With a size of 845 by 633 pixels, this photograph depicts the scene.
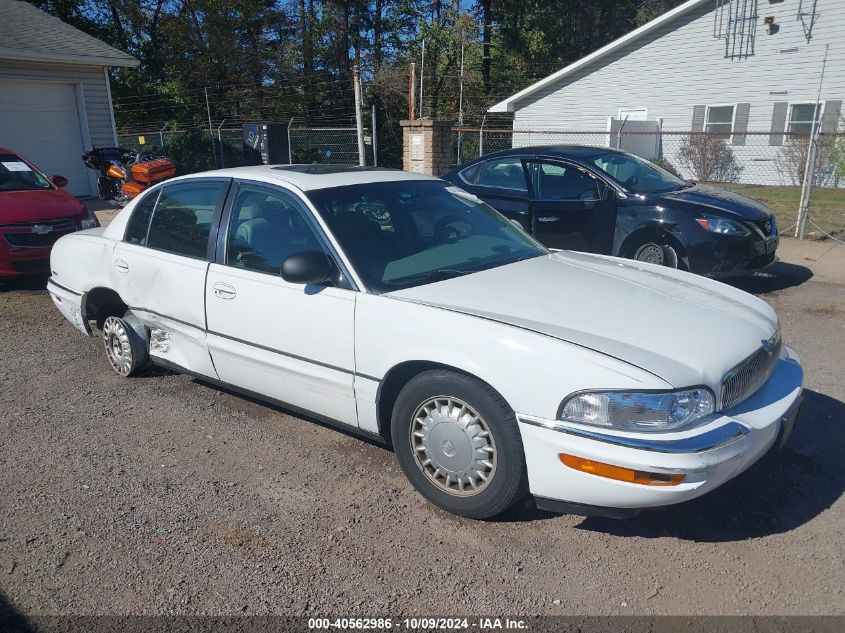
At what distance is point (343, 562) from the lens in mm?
3045

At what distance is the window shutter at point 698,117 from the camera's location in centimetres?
2061

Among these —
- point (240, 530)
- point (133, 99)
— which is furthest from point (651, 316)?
point (133, 99)

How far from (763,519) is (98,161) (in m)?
14.9

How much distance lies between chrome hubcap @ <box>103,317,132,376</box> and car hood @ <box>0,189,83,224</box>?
335 centimetres

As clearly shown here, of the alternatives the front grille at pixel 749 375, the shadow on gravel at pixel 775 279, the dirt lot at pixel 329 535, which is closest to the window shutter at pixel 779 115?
the shadow on gravel at pixel 775 279

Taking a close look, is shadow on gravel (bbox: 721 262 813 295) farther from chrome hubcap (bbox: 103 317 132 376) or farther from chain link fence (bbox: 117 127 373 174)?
chain link fence (bbox: 117 127 373 174)

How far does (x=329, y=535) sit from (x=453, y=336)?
1.09m

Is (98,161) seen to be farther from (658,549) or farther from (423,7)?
(423,7)

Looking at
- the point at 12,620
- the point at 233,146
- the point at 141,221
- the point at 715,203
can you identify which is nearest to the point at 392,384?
the point at 12,620

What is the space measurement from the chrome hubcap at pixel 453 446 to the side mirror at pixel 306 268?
2.82ft

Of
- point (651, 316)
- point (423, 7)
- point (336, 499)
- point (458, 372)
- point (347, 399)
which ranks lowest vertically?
point (336, 499)

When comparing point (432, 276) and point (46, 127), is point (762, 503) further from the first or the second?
point (46, 127)

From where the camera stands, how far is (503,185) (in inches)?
312

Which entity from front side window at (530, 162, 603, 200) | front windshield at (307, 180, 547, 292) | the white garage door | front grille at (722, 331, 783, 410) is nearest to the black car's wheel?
front side window at (530, 162, 603, 200)
